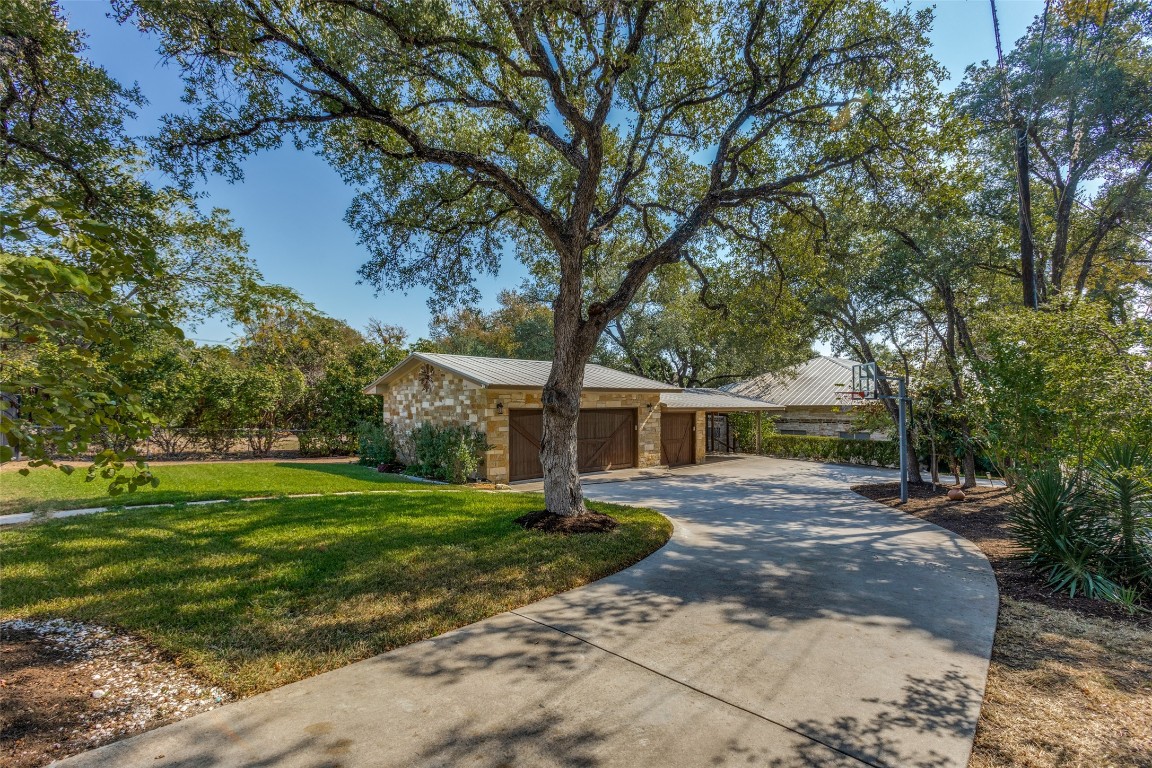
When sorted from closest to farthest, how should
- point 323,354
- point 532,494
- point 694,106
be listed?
point 694,106 → point 532,494 → point 323,354

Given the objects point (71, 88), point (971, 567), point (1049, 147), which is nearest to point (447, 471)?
point (71, 88)

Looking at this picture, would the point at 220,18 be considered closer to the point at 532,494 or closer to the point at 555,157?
the point at 555,157

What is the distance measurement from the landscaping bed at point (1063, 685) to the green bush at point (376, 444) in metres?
15.0

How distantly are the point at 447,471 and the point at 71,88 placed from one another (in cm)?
922

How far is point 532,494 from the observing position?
10531mm

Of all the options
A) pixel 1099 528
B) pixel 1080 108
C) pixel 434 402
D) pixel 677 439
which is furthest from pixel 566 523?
pixel 677 439

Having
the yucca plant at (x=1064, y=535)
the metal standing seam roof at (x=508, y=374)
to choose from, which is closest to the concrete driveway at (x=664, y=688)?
the yucca plant at (x=1064, y=535)

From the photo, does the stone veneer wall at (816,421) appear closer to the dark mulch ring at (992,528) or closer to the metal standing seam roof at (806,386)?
the metal standing seam roof at (806,386)

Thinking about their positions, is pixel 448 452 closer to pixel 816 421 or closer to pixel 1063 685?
pixel 1063 685

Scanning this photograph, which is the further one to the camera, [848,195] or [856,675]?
[848,195]

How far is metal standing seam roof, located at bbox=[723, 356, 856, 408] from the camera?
24139 millimetres

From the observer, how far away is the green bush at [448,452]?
12711 mm

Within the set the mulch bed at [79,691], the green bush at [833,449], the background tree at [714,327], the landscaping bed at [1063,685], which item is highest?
the background tree at [714,327]

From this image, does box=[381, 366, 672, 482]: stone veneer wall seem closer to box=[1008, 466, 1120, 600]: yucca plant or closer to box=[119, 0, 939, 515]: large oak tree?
box=[119, 0, 939, 515]: large oak tree
